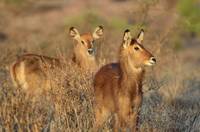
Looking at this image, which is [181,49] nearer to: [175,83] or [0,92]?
[175,83]

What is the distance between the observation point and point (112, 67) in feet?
34.7

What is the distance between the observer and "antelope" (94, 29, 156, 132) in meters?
9.70

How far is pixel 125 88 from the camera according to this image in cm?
989

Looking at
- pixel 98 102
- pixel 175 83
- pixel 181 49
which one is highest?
pixel 98 102

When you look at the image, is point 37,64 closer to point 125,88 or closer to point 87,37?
point 87,37

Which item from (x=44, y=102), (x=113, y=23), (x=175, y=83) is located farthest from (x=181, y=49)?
(x=44, y=102)

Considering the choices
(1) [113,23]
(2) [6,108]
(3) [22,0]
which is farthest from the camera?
(3) [22,0]

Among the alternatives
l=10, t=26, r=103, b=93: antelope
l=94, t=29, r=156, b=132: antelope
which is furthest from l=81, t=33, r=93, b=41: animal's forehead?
l=94, t=29, r=156, b=132: antelope

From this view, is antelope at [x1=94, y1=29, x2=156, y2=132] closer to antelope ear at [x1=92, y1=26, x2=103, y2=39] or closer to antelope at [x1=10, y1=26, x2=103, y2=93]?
antelope at [x1=10, y1=26, x2=103, y2=93]

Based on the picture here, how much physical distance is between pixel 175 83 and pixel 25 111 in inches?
245

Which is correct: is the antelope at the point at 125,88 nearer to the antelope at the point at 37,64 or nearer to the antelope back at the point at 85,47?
the antelope at the point at 37,64

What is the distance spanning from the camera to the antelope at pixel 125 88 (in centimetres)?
970

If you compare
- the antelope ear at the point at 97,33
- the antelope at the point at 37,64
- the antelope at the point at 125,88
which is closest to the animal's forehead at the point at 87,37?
the antelope at the point at 37,64

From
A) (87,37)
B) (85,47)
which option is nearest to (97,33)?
(87,37)
